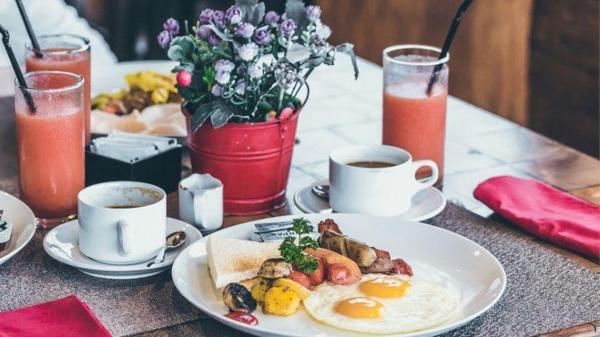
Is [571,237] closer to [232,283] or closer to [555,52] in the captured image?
[232,283]

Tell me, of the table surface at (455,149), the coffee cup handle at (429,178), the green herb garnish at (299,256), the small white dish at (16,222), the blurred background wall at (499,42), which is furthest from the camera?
the blurred background wall at (499,42)

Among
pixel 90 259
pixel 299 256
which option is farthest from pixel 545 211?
pixel 90 259

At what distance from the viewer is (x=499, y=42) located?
4297 mm

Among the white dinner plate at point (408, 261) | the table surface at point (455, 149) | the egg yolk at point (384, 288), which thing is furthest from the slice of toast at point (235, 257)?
the table surface at point (455, 149)

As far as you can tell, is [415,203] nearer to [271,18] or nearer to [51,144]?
[271,18]

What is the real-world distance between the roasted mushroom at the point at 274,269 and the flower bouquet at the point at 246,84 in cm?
36

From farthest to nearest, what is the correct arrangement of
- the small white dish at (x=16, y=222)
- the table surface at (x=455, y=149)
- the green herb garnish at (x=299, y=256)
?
the table surface at (x=455, y=149) < the small white dish at (x=16, y=222) < the green herb garnish at (x=299, y=256)

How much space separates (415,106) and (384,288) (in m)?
0.61

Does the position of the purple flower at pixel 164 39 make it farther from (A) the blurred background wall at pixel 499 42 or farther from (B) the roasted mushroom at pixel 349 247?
(A) the blurred background wall at pixel 499 42

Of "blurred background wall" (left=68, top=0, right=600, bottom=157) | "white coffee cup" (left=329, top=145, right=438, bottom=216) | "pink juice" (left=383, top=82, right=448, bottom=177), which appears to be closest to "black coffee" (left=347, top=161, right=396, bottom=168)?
"white coffee cup" (left=329, top=145, right=438, bottom=216)

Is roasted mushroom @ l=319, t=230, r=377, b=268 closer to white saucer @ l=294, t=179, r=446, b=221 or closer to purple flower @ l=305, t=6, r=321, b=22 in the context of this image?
white saucer @ l=294, t=179, r=446, b=221

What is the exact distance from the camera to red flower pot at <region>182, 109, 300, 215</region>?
1.67 meters

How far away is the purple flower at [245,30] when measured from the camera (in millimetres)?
1556

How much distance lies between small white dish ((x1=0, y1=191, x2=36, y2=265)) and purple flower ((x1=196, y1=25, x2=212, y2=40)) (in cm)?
40
